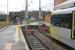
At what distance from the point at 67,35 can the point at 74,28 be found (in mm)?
1950

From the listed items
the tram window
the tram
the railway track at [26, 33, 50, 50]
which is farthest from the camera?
the railway track at [26, 33, 50, 50]

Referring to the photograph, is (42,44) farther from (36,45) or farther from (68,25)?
(68,25)

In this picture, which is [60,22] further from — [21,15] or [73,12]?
[21,15]

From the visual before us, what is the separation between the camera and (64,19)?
18.8m

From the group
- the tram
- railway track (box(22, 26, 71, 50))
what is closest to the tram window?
the tram

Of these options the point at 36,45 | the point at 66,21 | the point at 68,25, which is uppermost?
the point at 66,21

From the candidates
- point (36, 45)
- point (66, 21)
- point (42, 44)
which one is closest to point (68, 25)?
point (66, 21)

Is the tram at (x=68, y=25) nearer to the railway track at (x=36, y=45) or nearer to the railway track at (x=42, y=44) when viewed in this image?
the railway track at (x=42, y=44)

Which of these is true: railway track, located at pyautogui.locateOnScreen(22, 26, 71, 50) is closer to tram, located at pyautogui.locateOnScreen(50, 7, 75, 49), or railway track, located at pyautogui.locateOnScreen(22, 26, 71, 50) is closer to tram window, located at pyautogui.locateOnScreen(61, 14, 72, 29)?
tram, located at pyautogui.locateOnScreen(50, 7, 75, 49)

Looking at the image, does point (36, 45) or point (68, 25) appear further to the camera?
point (36, 45)

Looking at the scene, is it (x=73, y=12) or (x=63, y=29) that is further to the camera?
(x=63, y=29)

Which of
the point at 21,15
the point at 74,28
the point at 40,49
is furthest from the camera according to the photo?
the point at 21,15

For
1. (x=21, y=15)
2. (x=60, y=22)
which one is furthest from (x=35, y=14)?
(x=60, y=22)

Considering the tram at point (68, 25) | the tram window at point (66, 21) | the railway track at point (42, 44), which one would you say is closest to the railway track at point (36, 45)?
the railway track at point (42, 44)
